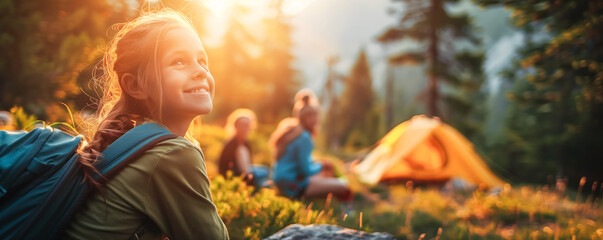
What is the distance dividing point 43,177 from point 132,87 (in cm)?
51

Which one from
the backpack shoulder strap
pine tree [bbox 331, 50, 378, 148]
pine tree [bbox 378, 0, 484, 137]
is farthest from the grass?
pine tree [bbox 331, 50, 378, 148]

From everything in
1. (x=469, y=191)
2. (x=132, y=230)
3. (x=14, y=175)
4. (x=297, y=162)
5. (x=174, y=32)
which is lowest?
(x=469, y=191)

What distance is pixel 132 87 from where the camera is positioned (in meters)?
1.47

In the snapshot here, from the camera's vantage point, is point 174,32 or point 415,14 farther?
point 415,14

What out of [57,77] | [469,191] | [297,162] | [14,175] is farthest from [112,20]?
[469,191]

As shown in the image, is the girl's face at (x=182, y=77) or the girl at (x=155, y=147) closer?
the girl at (x=155, y=147)

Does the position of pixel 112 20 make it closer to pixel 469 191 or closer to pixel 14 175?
pixel 14 175

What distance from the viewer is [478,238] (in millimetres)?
3381

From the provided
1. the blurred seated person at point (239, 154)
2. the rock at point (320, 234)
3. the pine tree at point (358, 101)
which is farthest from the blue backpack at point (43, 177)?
the pine tree at point (358, 101)

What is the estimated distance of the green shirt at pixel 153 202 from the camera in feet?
3.83

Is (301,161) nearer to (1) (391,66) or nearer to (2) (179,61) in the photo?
(2) (179,61)

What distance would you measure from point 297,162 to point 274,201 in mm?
2380

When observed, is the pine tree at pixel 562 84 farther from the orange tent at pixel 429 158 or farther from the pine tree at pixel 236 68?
the pine tree at pixel 236 68

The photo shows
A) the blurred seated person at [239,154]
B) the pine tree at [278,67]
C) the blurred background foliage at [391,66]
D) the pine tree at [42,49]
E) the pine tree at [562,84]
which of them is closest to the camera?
the pine tree at [42,49]
